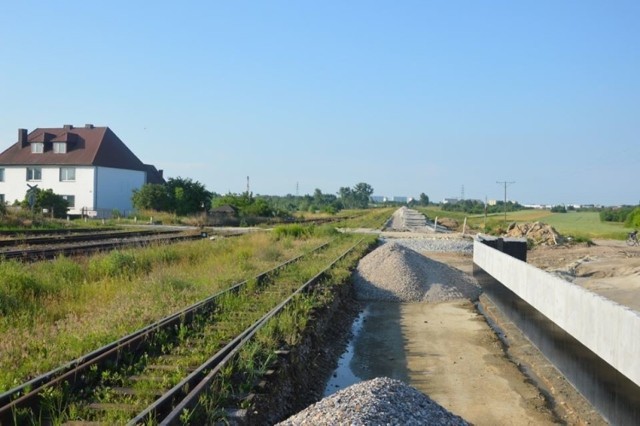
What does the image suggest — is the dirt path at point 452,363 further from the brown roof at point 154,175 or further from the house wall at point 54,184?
the brown roof at point 154,175

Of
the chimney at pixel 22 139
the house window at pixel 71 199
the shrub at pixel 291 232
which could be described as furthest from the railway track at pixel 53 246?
the chimney at pixel 22 139

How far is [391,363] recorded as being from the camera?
11.3 meters

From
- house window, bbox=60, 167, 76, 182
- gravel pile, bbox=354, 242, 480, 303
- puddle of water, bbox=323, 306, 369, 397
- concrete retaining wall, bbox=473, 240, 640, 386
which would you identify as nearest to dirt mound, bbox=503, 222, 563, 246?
gravel pile, bbox=354, 242, 480, 303

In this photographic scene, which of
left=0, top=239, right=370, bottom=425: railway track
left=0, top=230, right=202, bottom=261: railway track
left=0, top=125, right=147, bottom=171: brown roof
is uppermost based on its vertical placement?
left=0, top=125, right=147, bottom=171: brown roof

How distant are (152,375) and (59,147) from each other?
57574 millimetres

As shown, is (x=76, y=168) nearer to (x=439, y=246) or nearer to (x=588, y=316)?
(x=439, y=246)

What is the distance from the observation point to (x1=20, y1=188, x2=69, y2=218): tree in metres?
48.4

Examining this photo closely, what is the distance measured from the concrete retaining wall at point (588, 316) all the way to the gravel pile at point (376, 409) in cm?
229

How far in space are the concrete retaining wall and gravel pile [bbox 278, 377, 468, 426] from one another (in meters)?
2.29

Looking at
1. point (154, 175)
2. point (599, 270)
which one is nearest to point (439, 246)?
point (599, 270)

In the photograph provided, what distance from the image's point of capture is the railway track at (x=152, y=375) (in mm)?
5844

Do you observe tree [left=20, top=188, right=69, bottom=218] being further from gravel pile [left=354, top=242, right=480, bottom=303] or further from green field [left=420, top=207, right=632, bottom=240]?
green field [left=420, top=207, right=632, bottom=240]

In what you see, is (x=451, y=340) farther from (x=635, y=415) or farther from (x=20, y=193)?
(x=20, y=193)

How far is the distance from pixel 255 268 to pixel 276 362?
11290 mm
